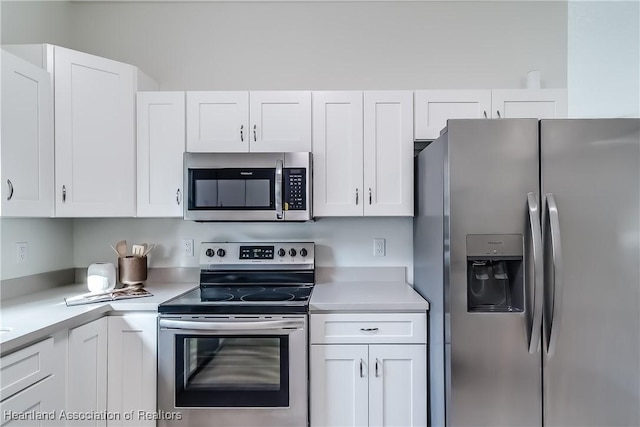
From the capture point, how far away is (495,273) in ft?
5.28

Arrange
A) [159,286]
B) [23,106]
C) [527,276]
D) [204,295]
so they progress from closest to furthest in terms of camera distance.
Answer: [527,276], [23,106], [204,295], [159,286]

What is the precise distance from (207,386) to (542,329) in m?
1.62

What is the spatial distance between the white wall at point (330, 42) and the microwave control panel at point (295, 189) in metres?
0.79

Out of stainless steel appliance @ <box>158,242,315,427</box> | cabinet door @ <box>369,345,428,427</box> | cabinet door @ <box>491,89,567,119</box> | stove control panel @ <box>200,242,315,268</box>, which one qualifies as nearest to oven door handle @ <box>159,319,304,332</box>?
stainless steel appliance @ <box>158,242,315,427</box>

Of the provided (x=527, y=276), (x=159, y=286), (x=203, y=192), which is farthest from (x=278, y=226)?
(x=527, y=276)

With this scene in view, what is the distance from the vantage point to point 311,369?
5.93ft

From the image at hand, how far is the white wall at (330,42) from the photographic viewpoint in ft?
8.04

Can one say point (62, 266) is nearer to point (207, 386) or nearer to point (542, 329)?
point (207, 386)

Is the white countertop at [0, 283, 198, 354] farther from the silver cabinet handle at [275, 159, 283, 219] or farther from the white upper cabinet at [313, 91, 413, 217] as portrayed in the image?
the white upper cabinet at [313, 91, 413, 217]

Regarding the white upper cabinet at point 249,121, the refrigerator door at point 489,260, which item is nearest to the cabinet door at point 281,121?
the white upper cabinet at point 249,121

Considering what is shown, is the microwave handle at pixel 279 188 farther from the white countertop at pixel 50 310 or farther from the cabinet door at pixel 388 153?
the white countertop at pixel 50 310

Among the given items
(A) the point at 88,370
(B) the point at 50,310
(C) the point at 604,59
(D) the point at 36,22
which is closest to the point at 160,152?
(B) the point at 50,310

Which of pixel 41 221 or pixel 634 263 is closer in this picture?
pixel 634 263

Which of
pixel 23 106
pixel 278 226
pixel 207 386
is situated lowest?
pixel 207 386
